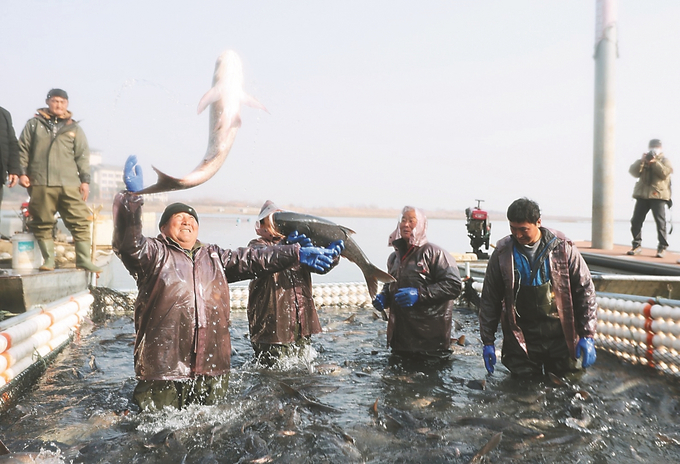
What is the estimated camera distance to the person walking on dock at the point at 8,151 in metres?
6.07

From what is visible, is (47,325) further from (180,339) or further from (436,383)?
(436,383)

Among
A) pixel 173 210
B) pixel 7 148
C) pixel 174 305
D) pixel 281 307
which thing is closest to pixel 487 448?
pixel 174 305

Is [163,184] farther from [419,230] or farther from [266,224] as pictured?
[419,230]

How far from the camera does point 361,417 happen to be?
3.99 metres

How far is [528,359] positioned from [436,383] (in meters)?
0.93

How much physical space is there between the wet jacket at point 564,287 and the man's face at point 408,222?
1.02m

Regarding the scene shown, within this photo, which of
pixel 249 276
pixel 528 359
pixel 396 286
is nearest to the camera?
pixel 249 276

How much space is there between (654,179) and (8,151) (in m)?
9.88

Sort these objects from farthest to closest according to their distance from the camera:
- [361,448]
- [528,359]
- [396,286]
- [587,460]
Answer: [396,286] → [528,359] → [361,448] → [587,460]

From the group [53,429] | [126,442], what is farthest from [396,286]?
[53,429]

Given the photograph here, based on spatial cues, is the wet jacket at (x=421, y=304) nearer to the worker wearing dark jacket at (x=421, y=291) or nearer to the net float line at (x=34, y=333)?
the worker wearing dark jacket at (x=421, y=291)

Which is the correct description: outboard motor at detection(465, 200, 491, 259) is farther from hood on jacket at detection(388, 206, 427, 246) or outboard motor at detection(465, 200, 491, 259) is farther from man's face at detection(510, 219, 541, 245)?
man's face at detection(510, 219, 541, 245)

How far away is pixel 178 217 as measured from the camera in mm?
3746

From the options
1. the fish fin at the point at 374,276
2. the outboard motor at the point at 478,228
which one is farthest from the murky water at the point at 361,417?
the outboard motor at the point at 478,228
